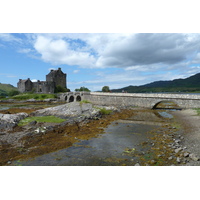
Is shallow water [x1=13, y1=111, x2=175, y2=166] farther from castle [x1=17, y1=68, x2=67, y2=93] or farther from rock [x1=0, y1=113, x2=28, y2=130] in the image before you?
castle [x1=17, y1=68, x2=67, y2=93]

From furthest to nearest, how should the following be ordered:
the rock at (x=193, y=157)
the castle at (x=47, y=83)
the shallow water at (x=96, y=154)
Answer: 1. the castle at (x=47, y=83)
2. the shallow water at (x=96, y=154)
3. the rock at (x=193, y=157)

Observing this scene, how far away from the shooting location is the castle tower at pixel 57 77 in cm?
10425

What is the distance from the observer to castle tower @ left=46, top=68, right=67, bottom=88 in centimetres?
10425

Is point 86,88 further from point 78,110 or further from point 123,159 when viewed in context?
point 123,159

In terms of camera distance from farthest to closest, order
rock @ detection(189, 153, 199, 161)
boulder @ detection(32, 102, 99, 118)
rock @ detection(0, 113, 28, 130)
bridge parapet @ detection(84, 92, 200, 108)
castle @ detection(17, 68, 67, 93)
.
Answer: castle @ detection(17, 68, 67, 93) → bridge parapet @ detection(84, 92, 200, 108) → boulder @ detection(32, 102, 99, 118) → rock @ detection(0, 113, 28, 130) → rock @ detection(189, 153, 199, 161)

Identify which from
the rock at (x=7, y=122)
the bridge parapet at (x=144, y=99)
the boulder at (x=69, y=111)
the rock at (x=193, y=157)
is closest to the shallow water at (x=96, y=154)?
the rock at (x=193, y=157)

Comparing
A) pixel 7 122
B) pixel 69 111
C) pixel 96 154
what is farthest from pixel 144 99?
pixel 96 154

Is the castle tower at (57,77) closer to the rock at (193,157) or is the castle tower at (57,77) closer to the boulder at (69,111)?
the boulder at (69,111)

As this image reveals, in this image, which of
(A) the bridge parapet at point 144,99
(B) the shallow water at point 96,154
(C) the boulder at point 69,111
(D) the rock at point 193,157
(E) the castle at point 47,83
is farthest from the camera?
(E) the castle at point 47,83

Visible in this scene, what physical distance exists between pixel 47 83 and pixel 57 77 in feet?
27.8

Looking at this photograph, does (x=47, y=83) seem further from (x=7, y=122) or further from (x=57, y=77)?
(x=7, y=122)

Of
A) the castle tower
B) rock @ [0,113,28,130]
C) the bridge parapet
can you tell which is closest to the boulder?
rock @ [0,113,28,130]

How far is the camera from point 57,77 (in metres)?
106

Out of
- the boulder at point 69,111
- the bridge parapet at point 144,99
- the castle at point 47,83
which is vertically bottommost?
the boulder at point 69,111
